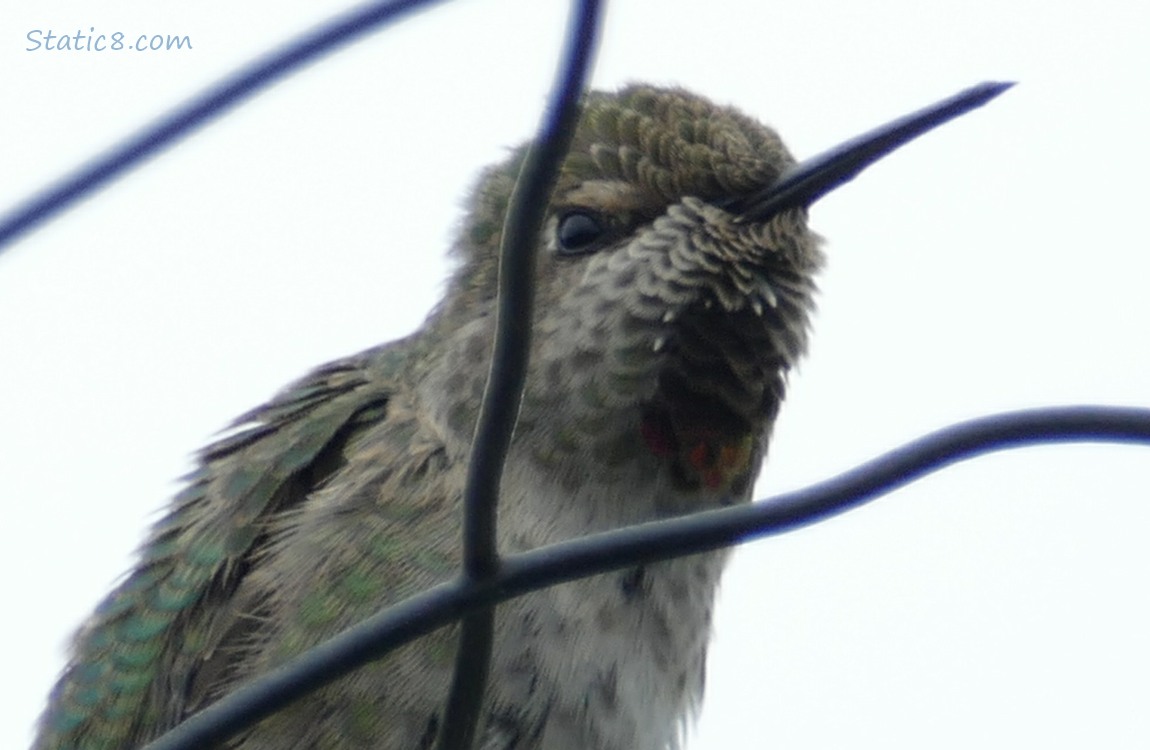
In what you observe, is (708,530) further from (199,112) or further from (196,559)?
(196,559)

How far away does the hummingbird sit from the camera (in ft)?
12.6

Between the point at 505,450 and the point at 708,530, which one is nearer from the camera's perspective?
the point at 708,530

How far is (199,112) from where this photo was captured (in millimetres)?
1998

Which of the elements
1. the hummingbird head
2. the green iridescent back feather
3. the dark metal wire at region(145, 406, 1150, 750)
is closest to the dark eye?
the hummingbird head

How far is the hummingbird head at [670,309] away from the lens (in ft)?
13.6

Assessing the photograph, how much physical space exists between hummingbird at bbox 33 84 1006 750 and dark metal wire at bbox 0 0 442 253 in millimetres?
1931

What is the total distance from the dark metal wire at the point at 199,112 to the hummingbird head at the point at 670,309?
7.04 ft

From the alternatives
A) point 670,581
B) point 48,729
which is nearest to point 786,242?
point 670,581

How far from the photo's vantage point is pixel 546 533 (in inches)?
159

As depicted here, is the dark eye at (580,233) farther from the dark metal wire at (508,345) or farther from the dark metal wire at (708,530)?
the dark metal wire at (708,530)

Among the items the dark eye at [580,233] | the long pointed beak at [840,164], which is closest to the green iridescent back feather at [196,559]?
the dark eye at [580,233]

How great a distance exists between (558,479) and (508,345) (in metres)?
2.06

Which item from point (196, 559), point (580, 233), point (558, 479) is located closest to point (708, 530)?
point (558, 479)

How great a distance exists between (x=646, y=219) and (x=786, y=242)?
37 centimetres
